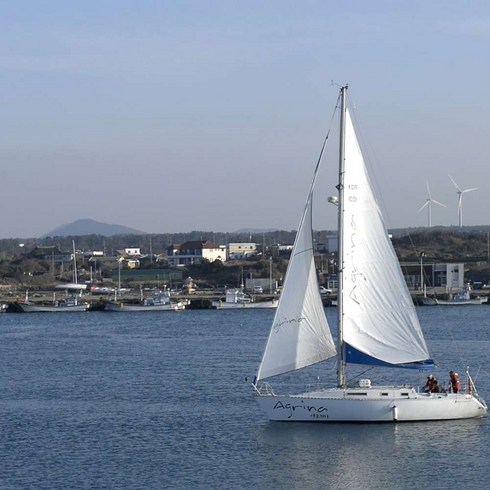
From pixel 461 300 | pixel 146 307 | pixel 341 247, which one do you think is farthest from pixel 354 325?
pixel 461 300

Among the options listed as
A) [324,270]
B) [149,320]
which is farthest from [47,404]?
[324,270]

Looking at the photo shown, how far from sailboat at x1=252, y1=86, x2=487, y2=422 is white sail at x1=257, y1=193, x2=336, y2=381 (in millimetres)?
32

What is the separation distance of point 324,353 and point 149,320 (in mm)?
79292

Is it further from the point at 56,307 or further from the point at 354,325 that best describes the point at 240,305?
the point at 354,325

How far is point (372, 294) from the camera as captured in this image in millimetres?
39594

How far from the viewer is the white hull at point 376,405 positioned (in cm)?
3853

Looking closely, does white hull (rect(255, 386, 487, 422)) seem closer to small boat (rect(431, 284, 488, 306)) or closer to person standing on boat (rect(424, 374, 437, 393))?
person standing on boat (rect(424, 374, 437, 393))

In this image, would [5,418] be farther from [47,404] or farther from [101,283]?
[101,283]

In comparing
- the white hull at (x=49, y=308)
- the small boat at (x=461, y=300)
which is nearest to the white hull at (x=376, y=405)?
the small boat at (x=461, y=300)

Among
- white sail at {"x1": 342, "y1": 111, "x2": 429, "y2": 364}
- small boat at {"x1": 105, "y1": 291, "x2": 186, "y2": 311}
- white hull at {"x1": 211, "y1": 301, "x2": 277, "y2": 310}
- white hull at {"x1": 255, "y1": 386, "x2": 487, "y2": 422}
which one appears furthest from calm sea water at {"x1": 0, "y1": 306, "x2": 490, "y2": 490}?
white hull at {"x1": 211, "y1": 301, "x2": 277, "y2": 310}

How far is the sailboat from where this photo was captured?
38750mm

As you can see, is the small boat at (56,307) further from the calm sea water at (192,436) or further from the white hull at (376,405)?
the white hull at (376,405)

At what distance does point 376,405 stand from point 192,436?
5970 mm

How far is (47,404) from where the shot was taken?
48.3 metres
